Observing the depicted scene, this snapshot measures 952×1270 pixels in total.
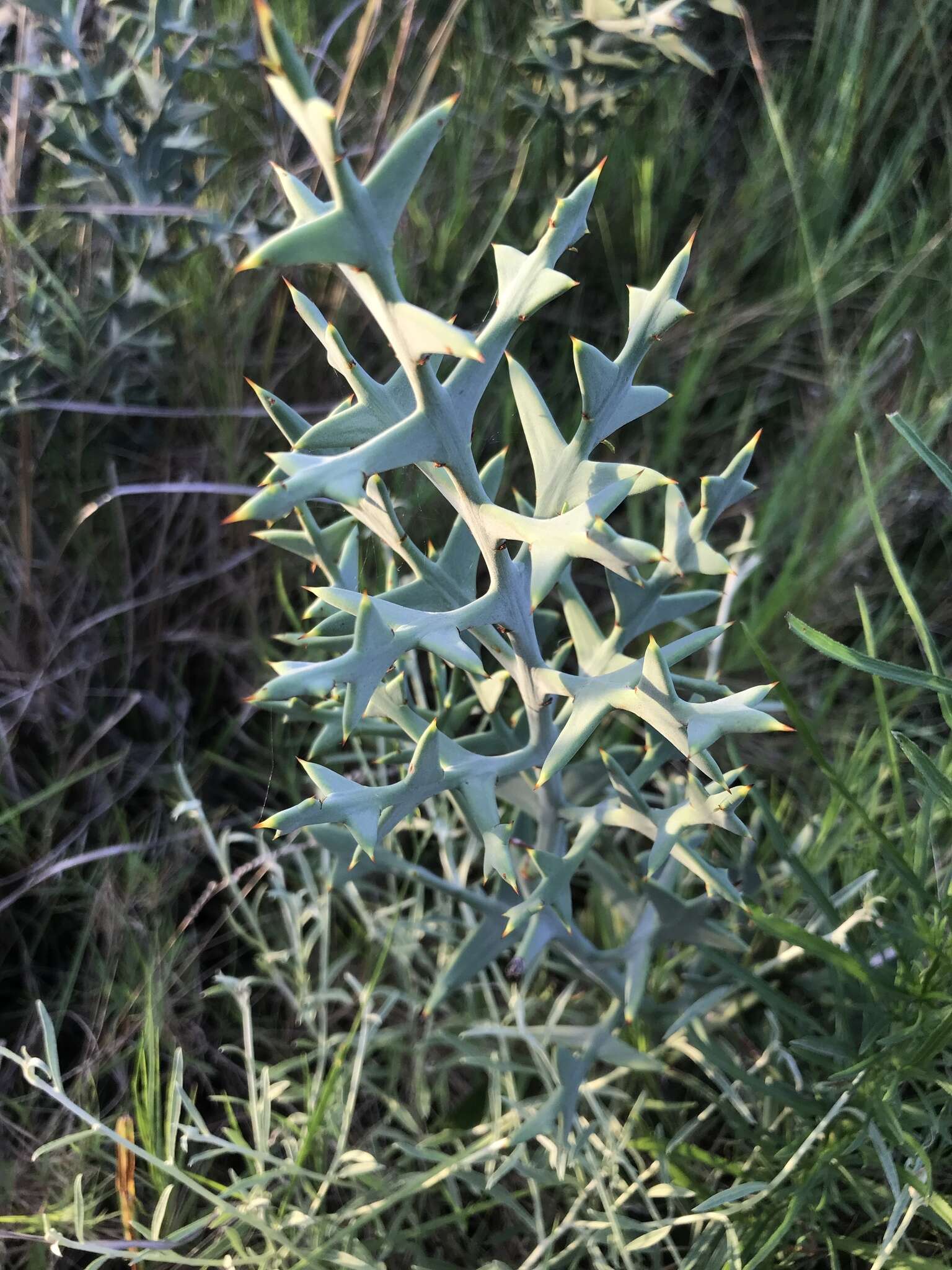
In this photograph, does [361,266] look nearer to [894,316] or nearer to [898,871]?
[898,871]

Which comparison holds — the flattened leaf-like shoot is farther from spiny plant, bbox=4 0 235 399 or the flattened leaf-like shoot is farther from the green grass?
spiny plant, bbox=4 0 235 399

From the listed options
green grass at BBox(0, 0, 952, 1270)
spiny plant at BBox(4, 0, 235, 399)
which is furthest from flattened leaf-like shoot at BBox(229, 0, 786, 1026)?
spiny plant at BBox(4, 0, 235, 399)

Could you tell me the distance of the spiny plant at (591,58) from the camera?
3.57 feet

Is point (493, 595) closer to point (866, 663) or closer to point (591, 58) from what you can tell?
point (866, 663)

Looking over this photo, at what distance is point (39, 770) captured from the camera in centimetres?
116

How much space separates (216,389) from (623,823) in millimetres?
828

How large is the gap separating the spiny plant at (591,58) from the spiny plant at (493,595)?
67 centimetres

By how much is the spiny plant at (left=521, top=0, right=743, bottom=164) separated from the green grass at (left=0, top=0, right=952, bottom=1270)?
0.07 meters

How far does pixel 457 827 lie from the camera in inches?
44.9

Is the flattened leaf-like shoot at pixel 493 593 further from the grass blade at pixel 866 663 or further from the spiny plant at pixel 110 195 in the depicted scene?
the spiny plant at pixel 110 195

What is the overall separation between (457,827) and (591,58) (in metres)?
0.98

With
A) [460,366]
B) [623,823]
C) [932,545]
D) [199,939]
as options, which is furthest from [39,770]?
[932,545]

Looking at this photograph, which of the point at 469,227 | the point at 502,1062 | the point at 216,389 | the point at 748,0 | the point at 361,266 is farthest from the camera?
the point at 748,0

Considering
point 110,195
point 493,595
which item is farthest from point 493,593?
point 110,195
